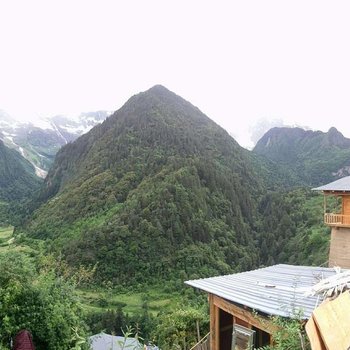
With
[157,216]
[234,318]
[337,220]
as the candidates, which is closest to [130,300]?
[157,216]

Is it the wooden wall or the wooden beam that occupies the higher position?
the wooden beam

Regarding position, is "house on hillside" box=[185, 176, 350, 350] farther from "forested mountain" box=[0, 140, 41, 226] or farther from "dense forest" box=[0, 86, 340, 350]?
"forested mountain" box=[0, 140, 41, 226]

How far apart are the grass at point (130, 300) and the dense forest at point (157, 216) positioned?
128 mm

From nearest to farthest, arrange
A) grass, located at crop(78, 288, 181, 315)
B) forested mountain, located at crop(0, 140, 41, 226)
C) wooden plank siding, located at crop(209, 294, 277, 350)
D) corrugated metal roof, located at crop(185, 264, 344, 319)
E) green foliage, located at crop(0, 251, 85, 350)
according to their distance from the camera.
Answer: corrugated metal roof, located at crop(185, 264, 344, 319) < wooden plank siding, located at crop(209, 294, 277, 350) < green foliage, located at crop(0, 251, 85, 350) < grass, located at crop(78, 288, 181, 315) < forested mountain, located at crop(0, 140, 41, 226)

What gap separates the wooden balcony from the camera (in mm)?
16500

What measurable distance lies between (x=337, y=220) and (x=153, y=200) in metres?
45.8

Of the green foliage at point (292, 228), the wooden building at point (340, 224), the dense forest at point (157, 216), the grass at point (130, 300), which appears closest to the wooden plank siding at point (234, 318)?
the wooden building at point (340, 224)

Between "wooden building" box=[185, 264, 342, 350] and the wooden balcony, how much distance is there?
6.83 meters

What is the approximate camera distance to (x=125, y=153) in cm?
8012

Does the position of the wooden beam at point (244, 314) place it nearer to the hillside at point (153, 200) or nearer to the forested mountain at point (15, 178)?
the hillside at point (153, 200)

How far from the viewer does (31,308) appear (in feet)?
27.8

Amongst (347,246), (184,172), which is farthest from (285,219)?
(347,246)

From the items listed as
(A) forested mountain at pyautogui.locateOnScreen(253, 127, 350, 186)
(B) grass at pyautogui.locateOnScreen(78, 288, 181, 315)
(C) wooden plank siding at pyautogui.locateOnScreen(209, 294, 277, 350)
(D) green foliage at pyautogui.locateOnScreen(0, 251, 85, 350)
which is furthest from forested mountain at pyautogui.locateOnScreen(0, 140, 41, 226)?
(C) wooden plank siding at pyautogui.locateOnScreen(209, 294, 277, 350)

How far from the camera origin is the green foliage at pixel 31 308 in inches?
322
